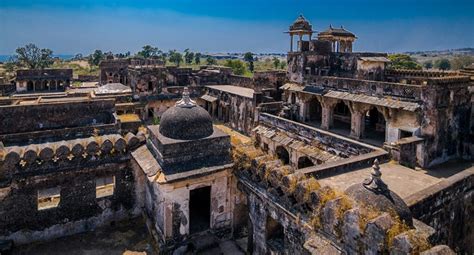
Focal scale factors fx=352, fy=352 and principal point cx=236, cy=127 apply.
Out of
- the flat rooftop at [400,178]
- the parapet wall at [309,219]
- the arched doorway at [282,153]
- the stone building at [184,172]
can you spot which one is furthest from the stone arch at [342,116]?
the stone building at [184,172]

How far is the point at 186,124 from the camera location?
1316cm

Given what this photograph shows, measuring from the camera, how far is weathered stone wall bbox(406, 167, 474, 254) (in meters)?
10.6

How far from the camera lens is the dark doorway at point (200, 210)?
44.4 ft

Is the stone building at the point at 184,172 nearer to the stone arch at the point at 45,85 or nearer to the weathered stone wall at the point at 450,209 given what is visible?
the weathered stone wall at the point at 450,209

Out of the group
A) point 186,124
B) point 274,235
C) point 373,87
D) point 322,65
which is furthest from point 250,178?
point 322,65

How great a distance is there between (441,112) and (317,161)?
6190 millimetres

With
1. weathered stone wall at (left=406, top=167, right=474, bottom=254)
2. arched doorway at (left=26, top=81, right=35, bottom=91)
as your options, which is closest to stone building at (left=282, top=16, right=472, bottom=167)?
weathered stone wall at (left=406, top=167, right=474, bottom=254)

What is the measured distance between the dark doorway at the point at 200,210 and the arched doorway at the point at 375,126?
10.6 m

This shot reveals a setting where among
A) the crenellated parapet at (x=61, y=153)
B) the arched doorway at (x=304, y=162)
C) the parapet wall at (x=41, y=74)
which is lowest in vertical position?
the arched doorway at (x=304, y=162)

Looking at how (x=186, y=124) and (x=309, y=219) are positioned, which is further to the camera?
(x=186, y=124)

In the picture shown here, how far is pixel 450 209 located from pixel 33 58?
273 feet

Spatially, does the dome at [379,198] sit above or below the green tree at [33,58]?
below

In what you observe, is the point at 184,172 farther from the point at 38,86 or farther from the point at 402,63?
the point at 402,63

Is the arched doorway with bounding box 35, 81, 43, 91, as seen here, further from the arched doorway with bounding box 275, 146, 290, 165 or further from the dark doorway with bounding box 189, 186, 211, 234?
the dark doorway with bounding box 189, 186, 211, 234
